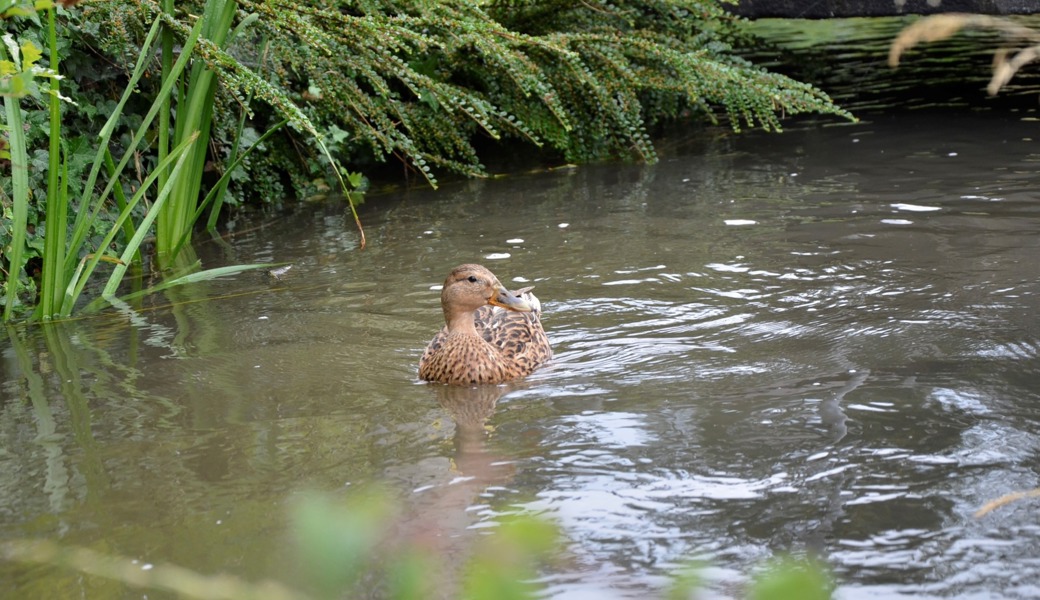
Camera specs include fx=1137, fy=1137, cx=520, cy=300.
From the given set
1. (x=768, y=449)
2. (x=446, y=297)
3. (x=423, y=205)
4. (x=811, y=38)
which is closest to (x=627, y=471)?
(x=768, y=449)

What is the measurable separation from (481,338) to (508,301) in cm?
21

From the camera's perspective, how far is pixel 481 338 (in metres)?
5.15

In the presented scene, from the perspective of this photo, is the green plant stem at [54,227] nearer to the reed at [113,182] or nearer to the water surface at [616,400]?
the reed at [113,182]

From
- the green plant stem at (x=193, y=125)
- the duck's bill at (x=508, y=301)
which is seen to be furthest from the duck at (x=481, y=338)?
the green plant stem at (x=193, y=125)

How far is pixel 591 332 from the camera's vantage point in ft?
18.2

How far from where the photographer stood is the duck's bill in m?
5.18

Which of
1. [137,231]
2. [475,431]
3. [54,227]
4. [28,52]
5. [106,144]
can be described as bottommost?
[475,431]

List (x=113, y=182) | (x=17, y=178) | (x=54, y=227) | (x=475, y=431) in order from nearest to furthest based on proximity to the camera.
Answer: (x=475, y=431) → (x=17, y=178) → (x=54, y=227) → (x=113, y=182)

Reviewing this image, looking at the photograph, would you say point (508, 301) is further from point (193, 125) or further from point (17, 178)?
point (193, 125)

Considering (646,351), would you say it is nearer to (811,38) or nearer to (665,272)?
(665,272)

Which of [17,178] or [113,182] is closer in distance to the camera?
[17,178]

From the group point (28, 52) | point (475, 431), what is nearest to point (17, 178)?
point (475, 431)

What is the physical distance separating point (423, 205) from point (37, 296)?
322cm

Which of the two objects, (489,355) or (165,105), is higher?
(165,105)
